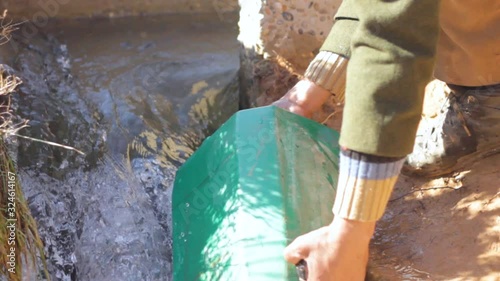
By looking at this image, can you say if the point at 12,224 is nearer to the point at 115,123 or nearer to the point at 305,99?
the point at 305,99

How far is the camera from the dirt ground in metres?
1.64

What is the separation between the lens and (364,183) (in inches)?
48.6

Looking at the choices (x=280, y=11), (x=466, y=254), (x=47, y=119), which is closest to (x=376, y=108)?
(x=466, y=254)

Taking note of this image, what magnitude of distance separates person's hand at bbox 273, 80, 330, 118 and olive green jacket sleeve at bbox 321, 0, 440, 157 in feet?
2.23

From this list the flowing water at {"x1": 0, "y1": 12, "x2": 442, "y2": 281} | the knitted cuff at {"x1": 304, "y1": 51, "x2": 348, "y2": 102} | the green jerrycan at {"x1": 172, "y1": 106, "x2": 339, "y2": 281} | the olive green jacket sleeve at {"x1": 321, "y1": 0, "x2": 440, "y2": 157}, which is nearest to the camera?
the olive green jacket sleeve at {"x1": 321, "y1": 0, "x2": 440, "y2": 157}

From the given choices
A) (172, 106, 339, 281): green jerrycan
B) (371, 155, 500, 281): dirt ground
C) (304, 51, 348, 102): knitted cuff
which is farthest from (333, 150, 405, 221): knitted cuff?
(304, 51, 348, 102): knitted cuff

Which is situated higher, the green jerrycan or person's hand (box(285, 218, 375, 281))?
the green jerrycan

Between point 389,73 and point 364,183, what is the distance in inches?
8.2

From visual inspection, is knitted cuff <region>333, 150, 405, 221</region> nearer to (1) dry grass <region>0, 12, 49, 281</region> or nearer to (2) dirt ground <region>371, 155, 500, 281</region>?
(2) dirt ground <region>371, 155, 500, 281</region>

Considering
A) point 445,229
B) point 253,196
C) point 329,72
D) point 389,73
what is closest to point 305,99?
point 329,72

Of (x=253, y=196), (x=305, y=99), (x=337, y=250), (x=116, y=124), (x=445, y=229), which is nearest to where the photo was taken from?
(x=337, y=250)

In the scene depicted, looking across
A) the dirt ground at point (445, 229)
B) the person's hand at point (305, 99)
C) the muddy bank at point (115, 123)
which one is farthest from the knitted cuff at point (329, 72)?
the muddy bank at point (115, 123)

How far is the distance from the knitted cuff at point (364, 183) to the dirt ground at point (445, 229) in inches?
18.6

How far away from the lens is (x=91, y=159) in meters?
2.51
